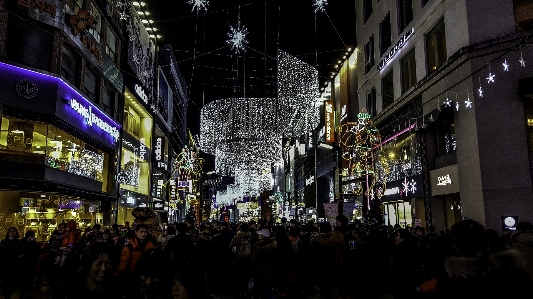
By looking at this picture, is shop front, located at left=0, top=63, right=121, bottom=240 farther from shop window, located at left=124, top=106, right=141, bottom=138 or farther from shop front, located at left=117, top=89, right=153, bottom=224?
shop window, located at left=124, top=106, right=141, bottom=138

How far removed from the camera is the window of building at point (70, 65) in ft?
71.4

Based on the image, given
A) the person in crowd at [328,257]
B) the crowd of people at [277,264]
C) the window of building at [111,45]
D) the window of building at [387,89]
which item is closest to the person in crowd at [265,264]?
the crowd of people at [277,264]

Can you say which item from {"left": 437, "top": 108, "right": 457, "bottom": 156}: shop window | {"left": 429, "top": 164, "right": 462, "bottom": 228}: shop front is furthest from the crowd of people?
{"left": 437, "top": 108, "right": 457, "bottom": 156}: shop window

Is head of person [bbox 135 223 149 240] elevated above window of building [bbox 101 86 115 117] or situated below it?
below

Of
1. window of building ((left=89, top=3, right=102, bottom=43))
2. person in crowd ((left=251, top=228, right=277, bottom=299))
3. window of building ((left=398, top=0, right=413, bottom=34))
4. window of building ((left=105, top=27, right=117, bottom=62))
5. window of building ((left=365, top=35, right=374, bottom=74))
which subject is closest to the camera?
person in crowd ((left=251, top=228, right=277, bottom=299))

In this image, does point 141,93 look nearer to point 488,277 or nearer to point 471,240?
point 471,240

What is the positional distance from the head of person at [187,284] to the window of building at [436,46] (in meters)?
21.3

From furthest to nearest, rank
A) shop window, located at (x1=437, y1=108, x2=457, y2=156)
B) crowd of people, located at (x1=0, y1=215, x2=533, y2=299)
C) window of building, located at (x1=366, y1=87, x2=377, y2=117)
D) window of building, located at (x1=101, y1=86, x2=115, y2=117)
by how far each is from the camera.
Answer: window of building, located at (x1=366, y1=87, x2=377, y2=117) → window of building, located at (x1=101, y1=86, x2=115, y2=117) → shop window, located at (x1=437, y1=108, x2=457, y2=156) → crowd of people, located at (x1=0, y1=215, x2=533, y2=299)

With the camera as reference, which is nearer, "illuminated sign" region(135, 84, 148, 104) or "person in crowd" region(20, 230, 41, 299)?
"person in crowd" region(20, 230, 41, 299)

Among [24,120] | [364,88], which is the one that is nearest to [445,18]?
[364,88]

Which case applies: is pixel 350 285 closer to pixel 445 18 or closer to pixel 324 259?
pixel 324 259

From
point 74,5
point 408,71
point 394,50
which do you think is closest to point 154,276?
point 74,5

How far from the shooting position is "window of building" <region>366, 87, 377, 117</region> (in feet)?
108

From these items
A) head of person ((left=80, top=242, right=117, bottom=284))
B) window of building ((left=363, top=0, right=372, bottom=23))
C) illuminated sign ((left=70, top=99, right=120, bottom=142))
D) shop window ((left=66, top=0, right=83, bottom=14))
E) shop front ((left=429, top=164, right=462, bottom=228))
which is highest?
window of building ((left=363, top=0, right=372, bottom=23))
